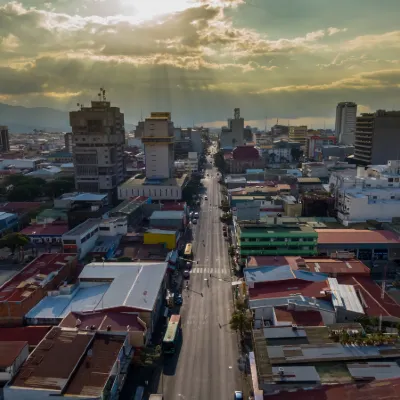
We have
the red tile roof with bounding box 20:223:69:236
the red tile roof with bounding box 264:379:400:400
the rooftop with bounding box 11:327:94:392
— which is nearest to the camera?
the red tile roof with bounding box 264:379:400:400

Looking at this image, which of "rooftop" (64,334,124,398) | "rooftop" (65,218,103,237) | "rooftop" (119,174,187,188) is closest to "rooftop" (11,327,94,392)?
"rooftop" (64,334,124,398)

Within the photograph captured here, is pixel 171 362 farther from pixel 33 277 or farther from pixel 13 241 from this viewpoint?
pixel 13 241

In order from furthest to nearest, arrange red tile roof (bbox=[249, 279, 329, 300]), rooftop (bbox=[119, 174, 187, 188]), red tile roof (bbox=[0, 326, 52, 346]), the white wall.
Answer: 1. rooftop (bbox=[119, 174, 187, 188])
2. the white wall
3. red tile roof (bbox=[249, 279, 329, 300])
4. red tile roof (bbox=[0, 326, 52, 346])

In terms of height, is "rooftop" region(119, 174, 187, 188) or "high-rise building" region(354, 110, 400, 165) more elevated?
"high-rise building" region(354, 110, 400, 165)

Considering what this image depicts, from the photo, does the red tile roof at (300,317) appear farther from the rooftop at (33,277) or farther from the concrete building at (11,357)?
the rooftop at (33,277)

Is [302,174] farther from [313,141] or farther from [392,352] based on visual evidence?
[392,352]

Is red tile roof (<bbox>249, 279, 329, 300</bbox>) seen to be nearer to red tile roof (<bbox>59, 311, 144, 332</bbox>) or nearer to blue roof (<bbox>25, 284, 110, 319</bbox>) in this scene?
red tile roof (<bbox>59, 311, 144, 332</bbox>)
